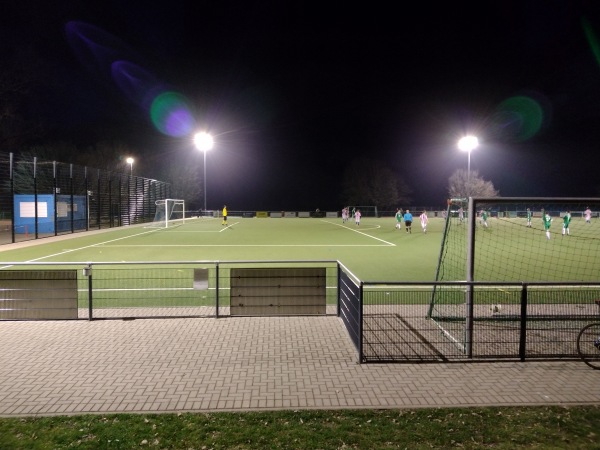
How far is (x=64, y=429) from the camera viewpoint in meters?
4.70

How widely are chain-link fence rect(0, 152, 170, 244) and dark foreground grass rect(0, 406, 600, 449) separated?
22.7 m

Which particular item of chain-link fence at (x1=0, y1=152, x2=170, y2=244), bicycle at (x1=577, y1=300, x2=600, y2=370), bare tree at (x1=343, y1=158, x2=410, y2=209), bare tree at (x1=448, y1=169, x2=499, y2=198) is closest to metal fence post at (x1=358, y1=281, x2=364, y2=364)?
bicycle at (x1=577, y1=300, x2=600, y2=370)

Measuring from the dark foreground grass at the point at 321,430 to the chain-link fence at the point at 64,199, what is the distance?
22.7 meters

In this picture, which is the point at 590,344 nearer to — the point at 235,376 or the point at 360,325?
the point at 360,325

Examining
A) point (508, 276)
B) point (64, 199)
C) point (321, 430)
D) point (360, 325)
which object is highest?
point (64, 199)

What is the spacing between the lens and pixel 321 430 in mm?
4703

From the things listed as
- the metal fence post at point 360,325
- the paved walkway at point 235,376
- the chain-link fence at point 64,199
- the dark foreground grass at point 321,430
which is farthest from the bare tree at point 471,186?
the dark foreground grass at point 321,430

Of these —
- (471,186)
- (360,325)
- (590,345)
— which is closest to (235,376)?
(360,325)

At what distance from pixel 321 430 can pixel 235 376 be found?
5.92 feet

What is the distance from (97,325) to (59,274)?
125cm

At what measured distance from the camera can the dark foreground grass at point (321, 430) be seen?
14.6 ft

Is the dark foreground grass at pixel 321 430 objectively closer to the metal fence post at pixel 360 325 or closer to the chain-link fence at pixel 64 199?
the metal fence post at pixel 360 325

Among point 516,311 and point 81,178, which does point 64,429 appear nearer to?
point 516,311

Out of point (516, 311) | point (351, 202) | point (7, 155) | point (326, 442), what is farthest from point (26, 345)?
point (351, 202)
